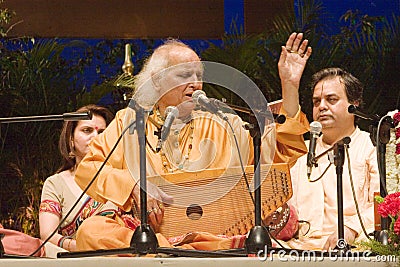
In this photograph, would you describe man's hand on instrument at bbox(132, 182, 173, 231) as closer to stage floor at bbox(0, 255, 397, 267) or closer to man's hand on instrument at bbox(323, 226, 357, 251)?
stage floor at bbox(0, 255, 397, 267)

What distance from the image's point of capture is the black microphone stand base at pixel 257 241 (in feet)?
14.6

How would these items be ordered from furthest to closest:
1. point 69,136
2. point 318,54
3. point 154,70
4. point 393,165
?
1. point 318,54
2. point 69,136
3. point 154,70
4. point 393,165

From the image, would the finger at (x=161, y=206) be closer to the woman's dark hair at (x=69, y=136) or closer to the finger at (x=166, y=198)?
the finger at (x=166, y=198)

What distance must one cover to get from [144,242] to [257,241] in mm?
500

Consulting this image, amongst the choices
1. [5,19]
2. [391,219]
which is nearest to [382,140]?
[391,219]

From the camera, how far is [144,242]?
4.48m

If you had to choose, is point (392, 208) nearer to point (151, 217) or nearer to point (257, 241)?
point (257, 241)

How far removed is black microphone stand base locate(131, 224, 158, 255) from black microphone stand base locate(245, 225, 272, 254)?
0.41 metres

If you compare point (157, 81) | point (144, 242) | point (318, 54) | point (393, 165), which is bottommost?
point (144, 242)

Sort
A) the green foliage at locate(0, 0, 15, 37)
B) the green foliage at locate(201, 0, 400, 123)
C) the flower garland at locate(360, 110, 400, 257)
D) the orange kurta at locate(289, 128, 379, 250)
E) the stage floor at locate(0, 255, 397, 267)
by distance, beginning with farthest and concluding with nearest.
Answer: the green foliage at locate(0, 0, 15, 37) < the green foliage at locate(201, 0, 400, 123) < the orange kurta at locate(289, 128, 379, 250) < the flower garland at locate(360, 110, 400, 257) < the stage floor at locate(0, 255, 397, 267)

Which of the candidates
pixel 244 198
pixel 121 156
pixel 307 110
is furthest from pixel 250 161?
pixel 307 110

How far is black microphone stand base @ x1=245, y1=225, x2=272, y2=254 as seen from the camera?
446cm

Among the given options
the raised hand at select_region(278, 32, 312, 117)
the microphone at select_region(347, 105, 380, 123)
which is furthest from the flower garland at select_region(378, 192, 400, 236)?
the raised hand at select_region(278, 32, 312, 117)

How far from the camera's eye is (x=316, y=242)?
5840 millimetres
